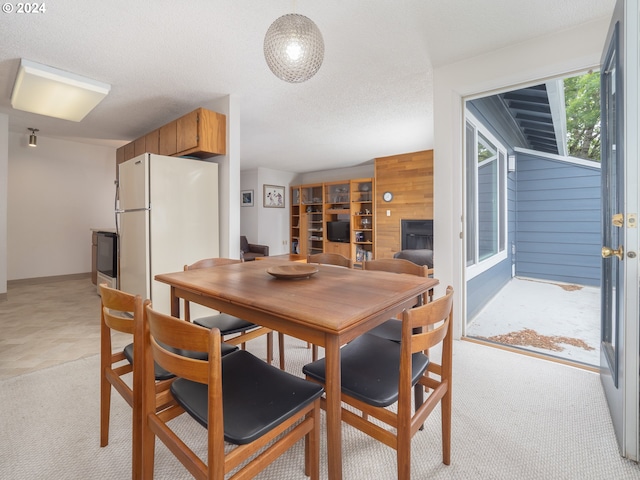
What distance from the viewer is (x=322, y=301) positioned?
3.68ft

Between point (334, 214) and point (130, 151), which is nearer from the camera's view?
point (130, 151)

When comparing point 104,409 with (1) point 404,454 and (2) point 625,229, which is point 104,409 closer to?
(1) point 404,454

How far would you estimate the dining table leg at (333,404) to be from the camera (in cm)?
92

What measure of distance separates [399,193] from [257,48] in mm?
Answer: 3858

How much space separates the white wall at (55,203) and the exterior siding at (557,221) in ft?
25.5

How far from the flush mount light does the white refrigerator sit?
661 millimetres

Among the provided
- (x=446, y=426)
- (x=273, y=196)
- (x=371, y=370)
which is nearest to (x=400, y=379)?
(x=371, y=370)

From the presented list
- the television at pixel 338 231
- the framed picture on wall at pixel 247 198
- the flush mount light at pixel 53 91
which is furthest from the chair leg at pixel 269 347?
the framed picture on wall at pixel 247 198

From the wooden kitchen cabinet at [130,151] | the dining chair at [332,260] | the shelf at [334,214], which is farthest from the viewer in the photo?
the shelf at [334,214]

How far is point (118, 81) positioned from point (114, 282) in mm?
2350

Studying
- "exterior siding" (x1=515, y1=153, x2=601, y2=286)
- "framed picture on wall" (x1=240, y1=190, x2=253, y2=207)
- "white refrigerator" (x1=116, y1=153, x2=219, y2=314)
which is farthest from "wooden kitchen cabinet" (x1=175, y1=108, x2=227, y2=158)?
"exterior siding" (x1=515, y1=153, x2=601, y2=286)

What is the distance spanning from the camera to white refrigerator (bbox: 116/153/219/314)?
2867 mm

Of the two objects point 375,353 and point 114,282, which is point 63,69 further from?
point 375,353

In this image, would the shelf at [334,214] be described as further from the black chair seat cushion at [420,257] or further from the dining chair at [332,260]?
the dining chair at [332,260]
